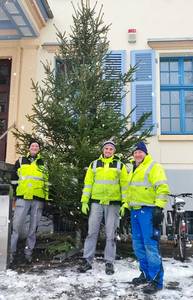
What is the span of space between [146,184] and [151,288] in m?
1.31

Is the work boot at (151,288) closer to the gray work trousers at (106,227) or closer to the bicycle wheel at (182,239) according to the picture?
the gray work trousers at (106,227)

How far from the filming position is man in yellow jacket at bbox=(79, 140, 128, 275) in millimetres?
5789

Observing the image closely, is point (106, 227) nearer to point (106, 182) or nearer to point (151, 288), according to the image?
point (106, 182)

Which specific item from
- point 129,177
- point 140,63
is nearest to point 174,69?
point 140,63

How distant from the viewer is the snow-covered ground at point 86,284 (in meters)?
4.63

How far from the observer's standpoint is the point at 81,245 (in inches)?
270

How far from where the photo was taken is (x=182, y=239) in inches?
265

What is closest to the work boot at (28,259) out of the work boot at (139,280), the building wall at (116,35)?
the work boot at (139,280)

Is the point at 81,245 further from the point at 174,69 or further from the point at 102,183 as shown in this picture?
the point at 174,69

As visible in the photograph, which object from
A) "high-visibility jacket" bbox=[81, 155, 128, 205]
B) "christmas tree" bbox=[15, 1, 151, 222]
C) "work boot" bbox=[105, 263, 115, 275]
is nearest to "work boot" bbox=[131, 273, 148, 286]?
"work boot" bbox=[105, 263, 115, 275]

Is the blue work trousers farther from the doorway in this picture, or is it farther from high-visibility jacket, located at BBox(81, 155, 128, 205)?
the doorway

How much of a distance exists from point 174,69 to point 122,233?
5910mm

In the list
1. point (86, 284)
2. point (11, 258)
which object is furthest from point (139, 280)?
point (11, 258)

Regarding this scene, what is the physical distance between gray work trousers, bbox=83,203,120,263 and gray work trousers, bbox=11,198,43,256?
1.05 m
